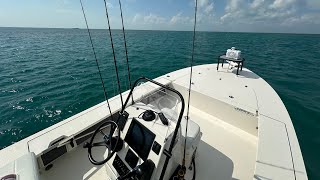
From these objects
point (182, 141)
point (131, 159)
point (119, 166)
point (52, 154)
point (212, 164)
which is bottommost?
point (212, 164)

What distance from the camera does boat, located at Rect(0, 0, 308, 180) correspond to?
186 centimetres

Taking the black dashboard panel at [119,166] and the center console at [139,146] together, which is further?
the black dashboard panel at [119,166]

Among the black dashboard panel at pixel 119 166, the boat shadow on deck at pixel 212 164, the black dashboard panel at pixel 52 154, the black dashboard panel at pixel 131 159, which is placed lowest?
the boat shadow on deck at pixel 212 164

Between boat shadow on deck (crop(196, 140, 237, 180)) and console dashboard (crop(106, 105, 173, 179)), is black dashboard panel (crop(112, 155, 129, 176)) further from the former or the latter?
boat shadow on deck (crop(196, 140, 237, 180))

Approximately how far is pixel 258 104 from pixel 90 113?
369 cm

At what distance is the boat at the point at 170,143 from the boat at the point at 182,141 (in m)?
0.01

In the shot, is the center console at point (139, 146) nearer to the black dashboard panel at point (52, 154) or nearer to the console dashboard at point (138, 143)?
the console dashboard at point (138, 143)

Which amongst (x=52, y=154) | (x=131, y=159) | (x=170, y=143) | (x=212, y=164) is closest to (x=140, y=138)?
(x=131, y=159)

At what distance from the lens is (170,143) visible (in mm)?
1842

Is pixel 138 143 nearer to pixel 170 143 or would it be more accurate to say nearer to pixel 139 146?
pixel 139 146

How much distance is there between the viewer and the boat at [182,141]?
1.91 metres

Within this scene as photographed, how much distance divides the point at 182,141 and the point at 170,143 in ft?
0.97

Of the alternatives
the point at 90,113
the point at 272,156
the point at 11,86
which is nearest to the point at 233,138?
the point at 272,156

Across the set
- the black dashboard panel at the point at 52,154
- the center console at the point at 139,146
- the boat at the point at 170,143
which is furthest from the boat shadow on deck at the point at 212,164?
the black dashboard panel at the point at 52,154
